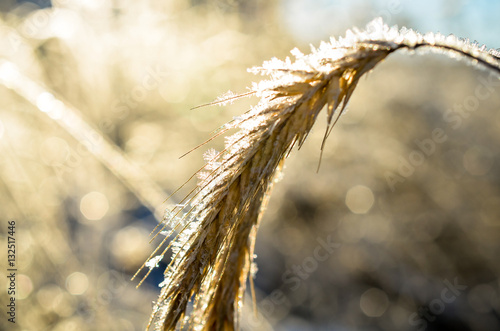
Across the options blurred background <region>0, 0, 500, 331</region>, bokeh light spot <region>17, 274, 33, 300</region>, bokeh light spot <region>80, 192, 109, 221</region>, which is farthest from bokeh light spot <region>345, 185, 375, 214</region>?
bokeh light spot <region>17, 274, 33, 300</region>

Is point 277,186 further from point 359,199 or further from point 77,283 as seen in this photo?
point 77,283

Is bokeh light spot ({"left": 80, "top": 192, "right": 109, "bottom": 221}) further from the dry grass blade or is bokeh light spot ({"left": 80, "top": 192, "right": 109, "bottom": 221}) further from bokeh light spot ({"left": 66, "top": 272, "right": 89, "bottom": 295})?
the dry grass blade

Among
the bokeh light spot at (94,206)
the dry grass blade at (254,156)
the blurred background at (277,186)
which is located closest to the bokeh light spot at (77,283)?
the blurred background at (277,186)

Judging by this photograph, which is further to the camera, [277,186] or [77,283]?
[277,186]

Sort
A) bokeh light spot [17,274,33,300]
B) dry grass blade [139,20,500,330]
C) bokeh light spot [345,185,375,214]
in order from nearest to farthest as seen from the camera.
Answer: dry grass blade [139,20,500,330]
bokeh light spot [17,274,33,300]
bokeh light spot [345,185,375,214]

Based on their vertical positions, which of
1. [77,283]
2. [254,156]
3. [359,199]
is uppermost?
[359,199]

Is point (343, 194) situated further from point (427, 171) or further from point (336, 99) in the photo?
point (336, 99)

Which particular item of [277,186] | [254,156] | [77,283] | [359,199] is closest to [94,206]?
[77,283]

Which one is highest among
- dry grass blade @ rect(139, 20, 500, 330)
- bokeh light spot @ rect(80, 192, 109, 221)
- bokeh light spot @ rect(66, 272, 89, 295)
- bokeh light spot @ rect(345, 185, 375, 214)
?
bokeh light spot @ rect(80, 192, 109, 221)
